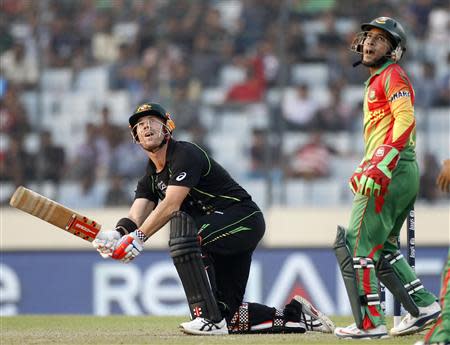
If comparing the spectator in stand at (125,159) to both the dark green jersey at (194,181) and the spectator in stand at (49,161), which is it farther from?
the dark green jersey at (194,181)

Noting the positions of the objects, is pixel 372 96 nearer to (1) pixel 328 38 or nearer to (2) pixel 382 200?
(2) pixel 382 200

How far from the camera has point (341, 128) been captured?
14914 mm

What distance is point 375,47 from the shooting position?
756 cm

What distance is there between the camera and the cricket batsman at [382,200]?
23.6ft

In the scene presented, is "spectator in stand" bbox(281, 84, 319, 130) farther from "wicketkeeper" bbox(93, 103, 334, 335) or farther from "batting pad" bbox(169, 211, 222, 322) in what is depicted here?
"batting pad" bbox(169, 211, 222, 322)

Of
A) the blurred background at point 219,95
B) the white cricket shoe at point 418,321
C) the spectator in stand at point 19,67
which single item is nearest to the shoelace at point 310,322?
the white cricket shoe at point 418,321

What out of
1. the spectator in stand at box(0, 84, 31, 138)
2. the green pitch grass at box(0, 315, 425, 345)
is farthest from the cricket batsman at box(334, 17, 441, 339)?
the spectator in stand at box(0, 84, 31, 138)

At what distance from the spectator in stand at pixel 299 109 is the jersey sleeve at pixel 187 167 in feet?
22.6

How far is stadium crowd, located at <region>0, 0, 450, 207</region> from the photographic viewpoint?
14.7 meters

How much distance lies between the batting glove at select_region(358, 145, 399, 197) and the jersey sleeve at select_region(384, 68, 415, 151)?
0.23ft

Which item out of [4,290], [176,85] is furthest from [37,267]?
[176,85]

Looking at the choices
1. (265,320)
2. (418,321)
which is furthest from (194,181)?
(418,321)

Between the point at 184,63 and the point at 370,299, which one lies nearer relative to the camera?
the point at 370,299

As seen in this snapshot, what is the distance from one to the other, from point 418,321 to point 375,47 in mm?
1856
